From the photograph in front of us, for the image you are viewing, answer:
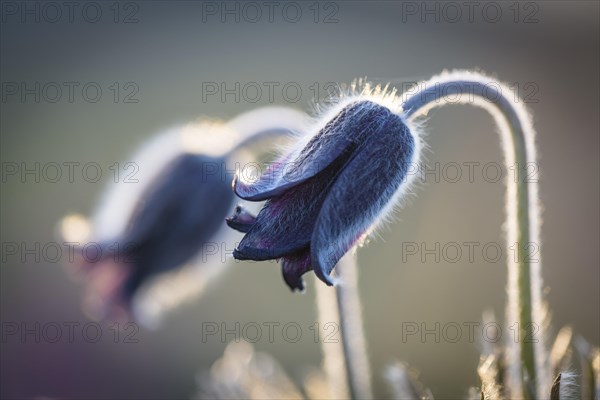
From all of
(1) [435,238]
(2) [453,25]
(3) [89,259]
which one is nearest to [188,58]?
(2) [453,25]

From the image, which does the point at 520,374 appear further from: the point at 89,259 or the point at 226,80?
the point at 226,80

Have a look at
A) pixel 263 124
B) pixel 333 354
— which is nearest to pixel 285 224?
pixel 263 124

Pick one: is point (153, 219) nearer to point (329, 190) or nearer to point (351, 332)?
point (351, 332)

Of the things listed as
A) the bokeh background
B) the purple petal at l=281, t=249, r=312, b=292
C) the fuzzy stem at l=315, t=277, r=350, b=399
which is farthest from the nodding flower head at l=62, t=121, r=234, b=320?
the bokeh background

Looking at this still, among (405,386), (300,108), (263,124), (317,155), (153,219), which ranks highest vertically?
(300,108)

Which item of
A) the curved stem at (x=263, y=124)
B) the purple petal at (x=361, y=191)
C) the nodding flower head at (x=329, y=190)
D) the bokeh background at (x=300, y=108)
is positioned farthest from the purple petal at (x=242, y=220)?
the bokeh background at (x=300, y=108)

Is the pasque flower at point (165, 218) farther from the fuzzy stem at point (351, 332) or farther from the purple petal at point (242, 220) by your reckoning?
the purple petal at point (242, 220)

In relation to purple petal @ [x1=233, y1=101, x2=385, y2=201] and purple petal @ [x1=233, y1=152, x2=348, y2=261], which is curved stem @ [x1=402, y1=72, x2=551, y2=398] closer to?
purple petal @ [x1=233, y1=101, x2=385, y2=201]
